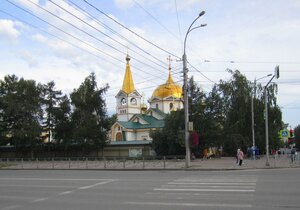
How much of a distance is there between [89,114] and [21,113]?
33.7 ft

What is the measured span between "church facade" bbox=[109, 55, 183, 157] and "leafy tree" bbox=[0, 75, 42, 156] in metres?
24.5

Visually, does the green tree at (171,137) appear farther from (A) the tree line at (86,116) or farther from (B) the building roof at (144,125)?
(B) the building roof at (144,125)

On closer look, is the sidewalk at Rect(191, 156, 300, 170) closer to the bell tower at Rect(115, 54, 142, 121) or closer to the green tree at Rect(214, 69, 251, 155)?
the green tree at Rect(214, 69, 251, 155)

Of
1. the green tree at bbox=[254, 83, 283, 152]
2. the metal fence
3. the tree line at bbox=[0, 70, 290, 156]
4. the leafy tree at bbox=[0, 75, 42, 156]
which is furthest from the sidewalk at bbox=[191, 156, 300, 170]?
the leafy tree at bbox=[0, 75, 42, 156]

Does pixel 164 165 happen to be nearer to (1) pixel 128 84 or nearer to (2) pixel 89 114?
(2) pixel 89 114

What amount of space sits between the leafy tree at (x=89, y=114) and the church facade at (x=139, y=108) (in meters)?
17.9

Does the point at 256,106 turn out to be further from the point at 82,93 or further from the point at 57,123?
the point at 57,123

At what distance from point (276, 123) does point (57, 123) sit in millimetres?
34412

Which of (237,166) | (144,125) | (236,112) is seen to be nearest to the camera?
(237,166)

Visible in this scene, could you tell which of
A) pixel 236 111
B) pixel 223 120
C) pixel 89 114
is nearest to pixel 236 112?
pixel 236 111

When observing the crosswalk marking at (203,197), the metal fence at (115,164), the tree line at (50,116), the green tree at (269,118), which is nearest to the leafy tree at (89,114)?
the tree line at (50,116)

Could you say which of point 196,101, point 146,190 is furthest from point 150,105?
point 146,190

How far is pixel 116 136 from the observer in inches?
3634

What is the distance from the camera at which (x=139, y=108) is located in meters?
109
